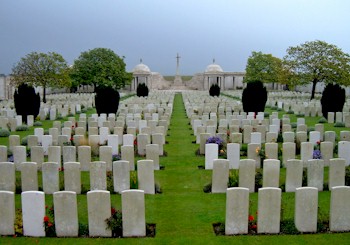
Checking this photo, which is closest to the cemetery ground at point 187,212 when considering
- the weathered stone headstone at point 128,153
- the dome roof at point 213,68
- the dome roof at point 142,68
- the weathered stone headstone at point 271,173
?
the weathered stone headstone at point 271,173

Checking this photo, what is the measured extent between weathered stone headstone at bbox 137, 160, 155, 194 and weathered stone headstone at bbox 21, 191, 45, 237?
2.50 metres

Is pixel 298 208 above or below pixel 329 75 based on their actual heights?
below

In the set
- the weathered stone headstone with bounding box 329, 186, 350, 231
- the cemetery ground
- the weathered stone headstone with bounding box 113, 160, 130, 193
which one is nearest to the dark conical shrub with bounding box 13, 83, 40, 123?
the cemetery ground

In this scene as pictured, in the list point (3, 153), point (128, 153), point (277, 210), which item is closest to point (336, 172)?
point (277, 210)

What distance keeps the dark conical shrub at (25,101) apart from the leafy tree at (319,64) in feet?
77.7

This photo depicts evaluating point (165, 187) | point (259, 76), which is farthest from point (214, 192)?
point (259, 76)

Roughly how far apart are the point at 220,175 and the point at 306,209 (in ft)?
8.03

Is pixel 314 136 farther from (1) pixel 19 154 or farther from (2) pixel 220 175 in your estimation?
(1) pixel 19 154

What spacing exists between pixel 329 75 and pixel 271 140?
83.3 feet

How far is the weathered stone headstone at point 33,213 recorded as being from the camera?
6.51m

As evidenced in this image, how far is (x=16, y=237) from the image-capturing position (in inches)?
265

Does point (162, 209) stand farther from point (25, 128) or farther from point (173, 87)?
point (173, 87)

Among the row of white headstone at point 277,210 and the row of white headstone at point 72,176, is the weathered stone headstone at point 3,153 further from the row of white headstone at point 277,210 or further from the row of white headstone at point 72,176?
the row of white headstone at point 277,210

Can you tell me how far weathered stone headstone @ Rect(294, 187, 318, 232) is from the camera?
6.59 m
